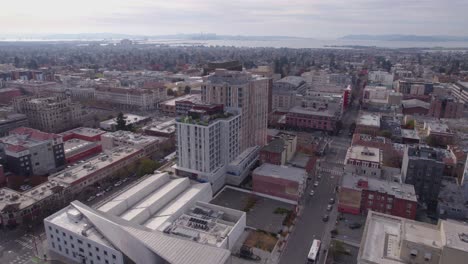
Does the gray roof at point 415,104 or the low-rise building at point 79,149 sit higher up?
the gray roof at point 415,104

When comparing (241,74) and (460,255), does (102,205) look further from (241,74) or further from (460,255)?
(460,255)

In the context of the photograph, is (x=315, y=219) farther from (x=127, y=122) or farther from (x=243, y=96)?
(x=127, y=122)

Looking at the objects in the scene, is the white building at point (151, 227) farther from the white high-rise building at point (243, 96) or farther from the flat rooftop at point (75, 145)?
the flat rooftop at point (75, 145)

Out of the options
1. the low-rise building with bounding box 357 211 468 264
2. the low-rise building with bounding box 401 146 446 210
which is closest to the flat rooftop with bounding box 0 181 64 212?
the low-rise building with bounding box 357 211 468 264

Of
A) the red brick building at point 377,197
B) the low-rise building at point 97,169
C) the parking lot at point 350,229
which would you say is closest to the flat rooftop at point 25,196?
the low-rise building at point 97,169

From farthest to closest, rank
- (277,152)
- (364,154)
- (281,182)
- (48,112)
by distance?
(48,112) < (277,152) < (364,154) < (281,182)

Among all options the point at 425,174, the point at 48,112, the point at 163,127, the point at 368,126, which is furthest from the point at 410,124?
the point at 48,112
